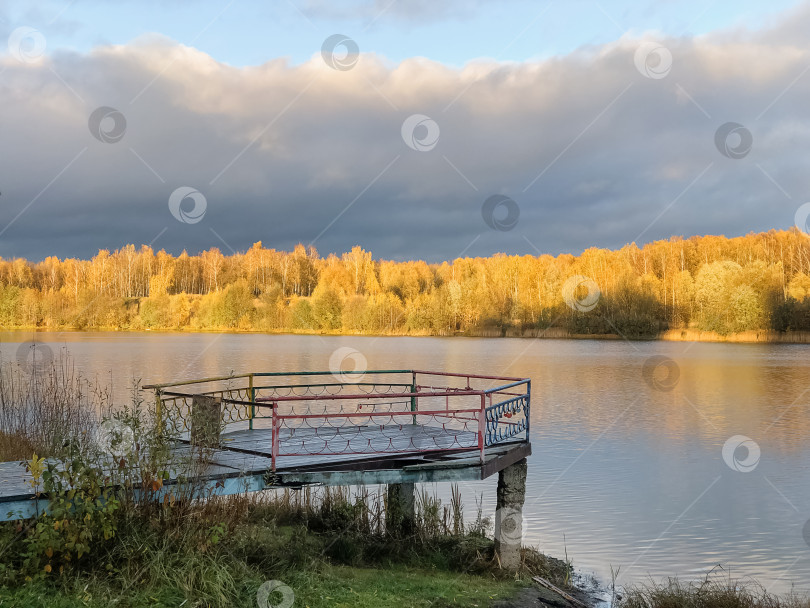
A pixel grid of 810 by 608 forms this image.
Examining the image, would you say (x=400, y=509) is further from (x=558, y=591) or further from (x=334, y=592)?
(x=334, y=592)

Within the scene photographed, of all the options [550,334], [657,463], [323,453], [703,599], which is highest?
[550,334]

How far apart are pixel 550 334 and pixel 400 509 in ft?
264

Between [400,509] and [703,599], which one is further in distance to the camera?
[400,509]

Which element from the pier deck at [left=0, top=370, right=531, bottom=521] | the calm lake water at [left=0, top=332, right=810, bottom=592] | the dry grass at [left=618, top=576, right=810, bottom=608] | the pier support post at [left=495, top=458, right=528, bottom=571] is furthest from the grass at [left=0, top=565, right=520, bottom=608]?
the calm lake water at [left=0, top=332, right=810, bottom=592]

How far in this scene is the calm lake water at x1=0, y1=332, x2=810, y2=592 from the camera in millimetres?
13945

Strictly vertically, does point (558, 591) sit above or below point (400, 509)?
below

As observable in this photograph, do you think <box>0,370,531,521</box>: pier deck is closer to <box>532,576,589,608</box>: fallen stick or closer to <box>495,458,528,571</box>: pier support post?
<box>495,458,528,571</box>: pier support post

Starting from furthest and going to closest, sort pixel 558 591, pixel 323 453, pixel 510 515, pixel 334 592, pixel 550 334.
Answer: pixel 550 334
pixel 510 515
pixel 558 591
pixel 323 453
pixel 334 592

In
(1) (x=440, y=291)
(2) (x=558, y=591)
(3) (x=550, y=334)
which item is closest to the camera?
(2) (x=558, y=591)

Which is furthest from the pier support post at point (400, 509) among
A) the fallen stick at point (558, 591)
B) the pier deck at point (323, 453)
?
the fallen stick at point (558, 591)

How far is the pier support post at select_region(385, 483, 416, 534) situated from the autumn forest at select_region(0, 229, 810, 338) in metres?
72.8

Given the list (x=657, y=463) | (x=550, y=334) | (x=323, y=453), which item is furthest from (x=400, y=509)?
(x=550, y=334)

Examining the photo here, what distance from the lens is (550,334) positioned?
90562 millimetres

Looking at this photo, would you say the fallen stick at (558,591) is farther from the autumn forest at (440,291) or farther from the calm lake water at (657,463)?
the autumn forest at (440,291)
